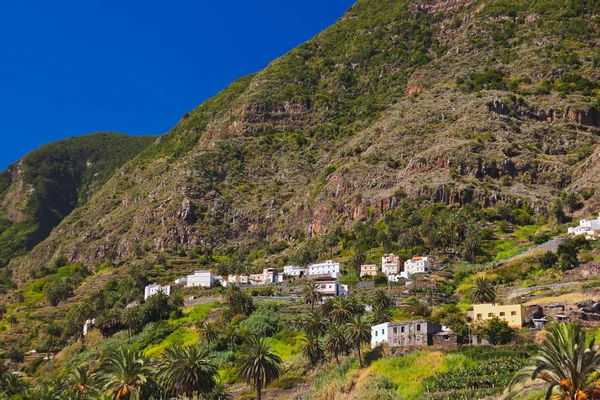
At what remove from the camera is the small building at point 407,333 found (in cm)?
7169

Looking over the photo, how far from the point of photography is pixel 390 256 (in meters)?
133

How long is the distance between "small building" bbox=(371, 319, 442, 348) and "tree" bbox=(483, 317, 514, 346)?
6166 millimetres

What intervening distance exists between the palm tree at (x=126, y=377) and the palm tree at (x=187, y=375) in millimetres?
3267

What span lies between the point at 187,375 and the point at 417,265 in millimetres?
75187

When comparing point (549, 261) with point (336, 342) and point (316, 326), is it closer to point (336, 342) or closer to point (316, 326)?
point (316, 326)

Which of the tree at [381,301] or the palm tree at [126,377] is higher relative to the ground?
the tree at [381,301]

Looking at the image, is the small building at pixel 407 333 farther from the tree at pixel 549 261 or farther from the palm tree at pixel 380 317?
the tree at pixel 549 261

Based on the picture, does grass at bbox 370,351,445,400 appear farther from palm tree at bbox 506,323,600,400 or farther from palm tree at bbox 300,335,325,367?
palm tree at bbox 506,323,600,400

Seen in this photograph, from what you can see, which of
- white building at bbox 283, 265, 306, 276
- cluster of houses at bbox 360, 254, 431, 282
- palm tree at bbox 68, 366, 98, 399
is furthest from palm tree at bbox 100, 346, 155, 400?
white building at bbox 283, 265, 306, 276

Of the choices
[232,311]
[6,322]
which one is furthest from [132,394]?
[6,322]

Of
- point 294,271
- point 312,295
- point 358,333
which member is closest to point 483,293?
point 312,295

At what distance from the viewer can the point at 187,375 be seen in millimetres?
59438

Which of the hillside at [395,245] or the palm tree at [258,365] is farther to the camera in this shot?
the hillside at [395,245]

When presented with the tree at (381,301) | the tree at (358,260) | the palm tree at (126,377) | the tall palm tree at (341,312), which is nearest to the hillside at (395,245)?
the tree at (358,260)
